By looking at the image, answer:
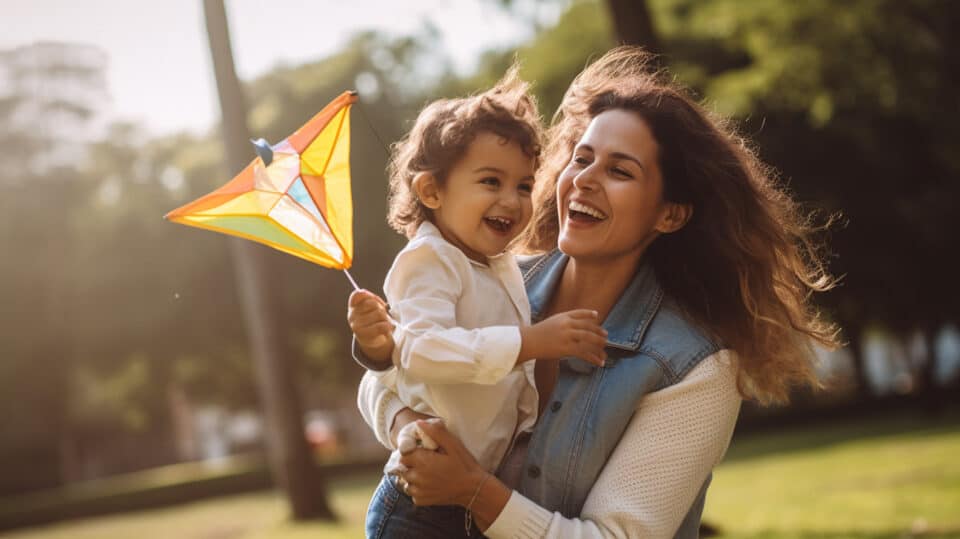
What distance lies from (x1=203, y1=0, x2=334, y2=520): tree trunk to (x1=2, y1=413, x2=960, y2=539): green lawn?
54 centimetres

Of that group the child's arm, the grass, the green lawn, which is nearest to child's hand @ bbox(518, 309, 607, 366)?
the child's arm

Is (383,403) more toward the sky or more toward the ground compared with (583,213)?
more toward the ground

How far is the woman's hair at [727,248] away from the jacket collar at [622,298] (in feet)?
0.28

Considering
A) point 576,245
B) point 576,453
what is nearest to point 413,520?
point 576,453

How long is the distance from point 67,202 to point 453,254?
31.9 metres

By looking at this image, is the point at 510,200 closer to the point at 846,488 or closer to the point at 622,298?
the point at 622,298

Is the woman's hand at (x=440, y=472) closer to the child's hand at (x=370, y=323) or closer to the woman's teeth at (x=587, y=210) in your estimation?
the child's hand at (x=370, y=323)

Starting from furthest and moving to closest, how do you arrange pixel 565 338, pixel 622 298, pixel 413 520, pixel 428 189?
pixel 622 298
pixel 428 189
pixel 413 520
pixel 565 338

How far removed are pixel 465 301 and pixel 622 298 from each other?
612 millimetres

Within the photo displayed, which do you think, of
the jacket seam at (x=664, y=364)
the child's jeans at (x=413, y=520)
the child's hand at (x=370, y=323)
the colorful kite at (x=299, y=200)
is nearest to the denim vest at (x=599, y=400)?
the jacket seam at (x=664, y=364)

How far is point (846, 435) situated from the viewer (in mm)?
27672

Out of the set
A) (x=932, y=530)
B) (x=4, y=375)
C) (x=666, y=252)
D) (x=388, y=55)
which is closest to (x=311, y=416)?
(x=4, y=375)

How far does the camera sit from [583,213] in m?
3.93

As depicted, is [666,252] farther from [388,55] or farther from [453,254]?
[388,55]
